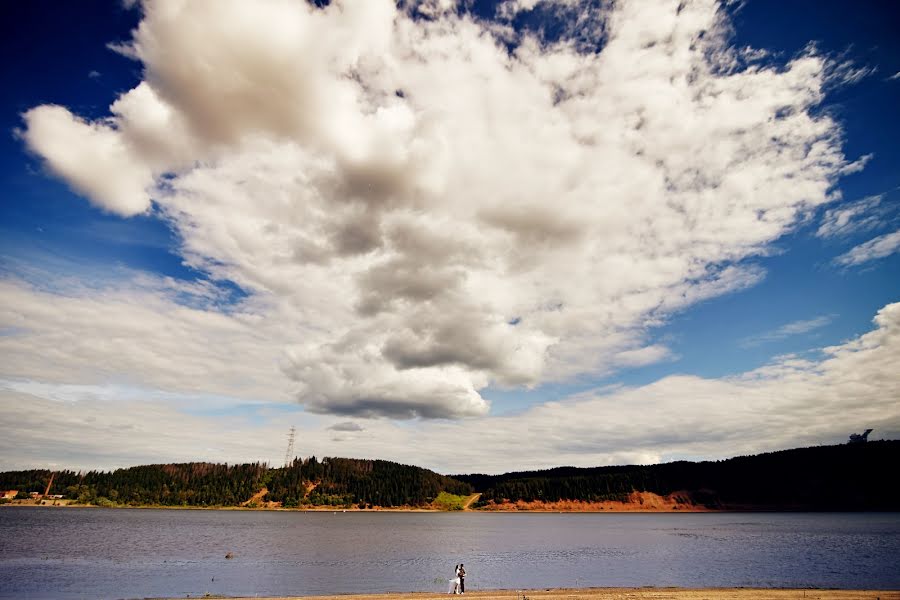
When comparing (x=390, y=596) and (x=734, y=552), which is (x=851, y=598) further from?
(x=734, y=552)

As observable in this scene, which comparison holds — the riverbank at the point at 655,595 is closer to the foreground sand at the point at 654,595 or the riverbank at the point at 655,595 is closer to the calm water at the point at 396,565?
the foreground sand at the point at 654,595

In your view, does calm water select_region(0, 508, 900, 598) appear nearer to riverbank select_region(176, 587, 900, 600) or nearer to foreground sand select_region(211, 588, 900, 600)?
foreground sand select_region(211, 588, 900, 600)

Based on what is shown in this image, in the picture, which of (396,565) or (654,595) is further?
(396,565)

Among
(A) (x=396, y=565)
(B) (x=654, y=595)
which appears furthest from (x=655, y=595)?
(A) (x=396, y=565)

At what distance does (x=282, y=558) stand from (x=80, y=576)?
2718cm

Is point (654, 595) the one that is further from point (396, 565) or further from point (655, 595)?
point (396, 565)

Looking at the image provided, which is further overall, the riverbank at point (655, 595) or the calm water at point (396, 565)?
the calm water at point (396, 565)

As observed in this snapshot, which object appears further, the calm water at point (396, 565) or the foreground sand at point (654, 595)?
the calm water at point (396, 565)

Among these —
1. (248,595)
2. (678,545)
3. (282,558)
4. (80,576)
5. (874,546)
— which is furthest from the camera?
A: (678,545)

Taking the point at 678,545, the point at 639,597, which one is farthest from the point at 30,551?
the point at 678,545

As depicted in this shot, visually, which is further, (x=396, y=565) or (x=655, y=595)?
(x=396, y=565)

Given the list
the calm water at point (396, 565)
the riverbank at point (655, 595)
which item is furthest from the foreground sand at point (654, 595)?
the calm water at point (396, 565)

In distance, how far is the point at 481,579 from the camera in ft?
188

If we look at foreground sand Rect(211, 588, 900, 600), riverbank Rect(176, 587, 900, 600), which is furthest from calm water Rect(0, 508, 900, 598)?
riverbank Rect(176, 587, 900, 600)
